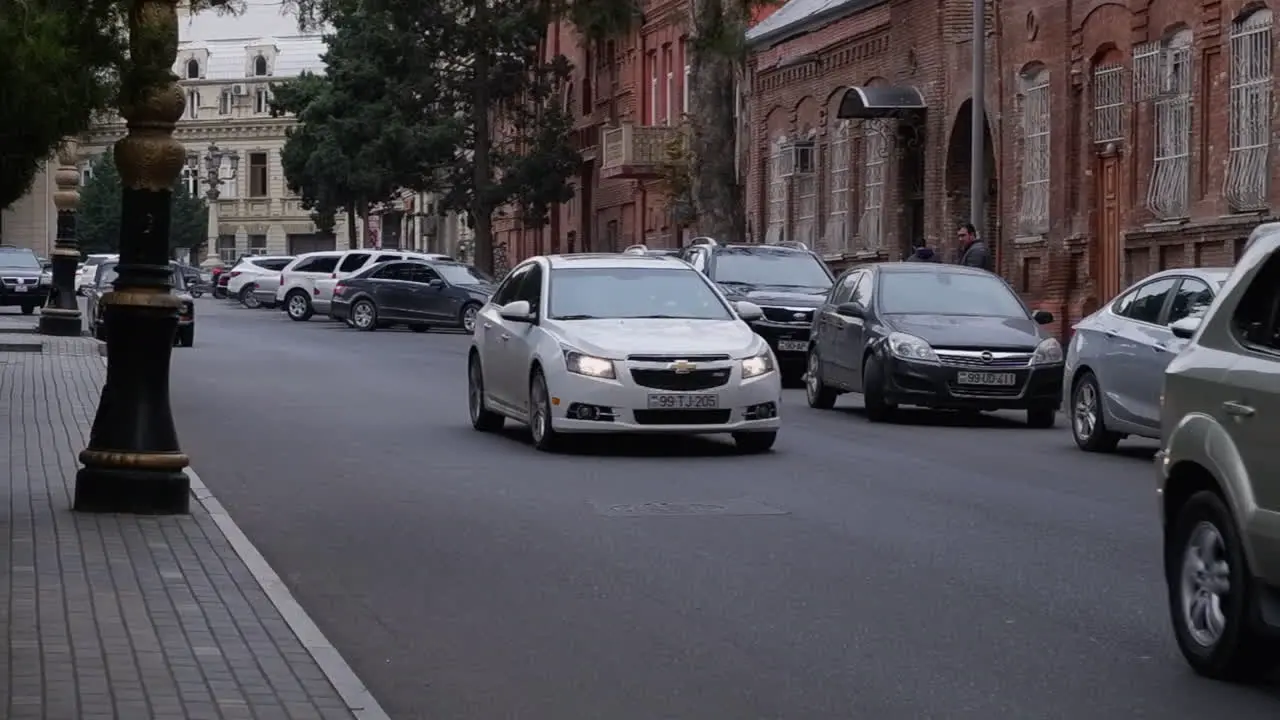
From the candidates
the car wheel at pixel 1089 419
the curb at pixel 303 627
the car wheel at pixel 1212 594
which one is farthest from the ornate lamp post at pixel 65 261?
the car wheel at pixel 1212 594

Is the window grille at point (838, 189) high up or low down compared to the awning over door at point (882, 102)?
down

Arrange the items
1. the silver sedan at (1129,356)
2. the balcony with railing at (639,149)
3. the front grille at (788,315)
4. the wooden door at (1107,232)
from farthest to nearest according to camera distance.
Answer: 1. the balcony with railing at (639,149)
2. the wooden door at (1107,232)
3. the front grille at (788,315)
4. the silver sedan at (1129,356)

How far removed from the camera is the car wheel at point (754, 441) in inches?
732

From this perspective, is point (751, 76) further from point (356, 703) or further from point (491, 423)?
point (356, 703)

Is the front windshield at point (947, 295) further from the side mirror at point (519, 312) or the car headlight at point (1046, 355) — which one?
the side mirror at point (519, 312)

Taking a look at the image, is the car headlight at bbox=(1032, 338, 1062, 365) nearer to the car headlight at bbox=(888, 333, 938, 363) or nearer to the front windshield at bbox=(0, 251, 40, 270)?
the car headlight at bbox=(888, 333, 938, 363)

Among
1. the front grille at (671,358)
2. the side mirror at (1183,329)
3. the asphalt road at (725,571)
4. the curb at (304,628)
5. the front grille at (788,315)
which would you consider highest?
the side mirror at (1183,329)

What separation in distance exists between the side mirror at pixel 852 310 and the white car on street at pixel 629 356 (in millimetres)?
3679

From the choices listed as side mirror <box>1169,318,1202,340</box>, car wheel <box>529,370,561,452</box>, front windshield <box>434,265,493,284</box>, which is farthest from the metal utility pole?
side mirror <box>1169,318,1202,340</box>

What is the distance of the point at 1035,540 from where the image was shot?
12852 mm

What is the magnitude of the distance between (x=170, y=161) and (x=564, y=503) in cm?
319

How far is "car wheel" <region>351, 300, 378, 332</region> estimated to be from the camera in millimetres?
51906

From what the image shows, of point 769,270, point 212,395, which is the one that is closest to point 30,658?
point 212,395

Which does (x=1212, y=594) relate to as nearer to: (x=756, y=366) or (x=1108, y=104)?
(x=756, y=366)
